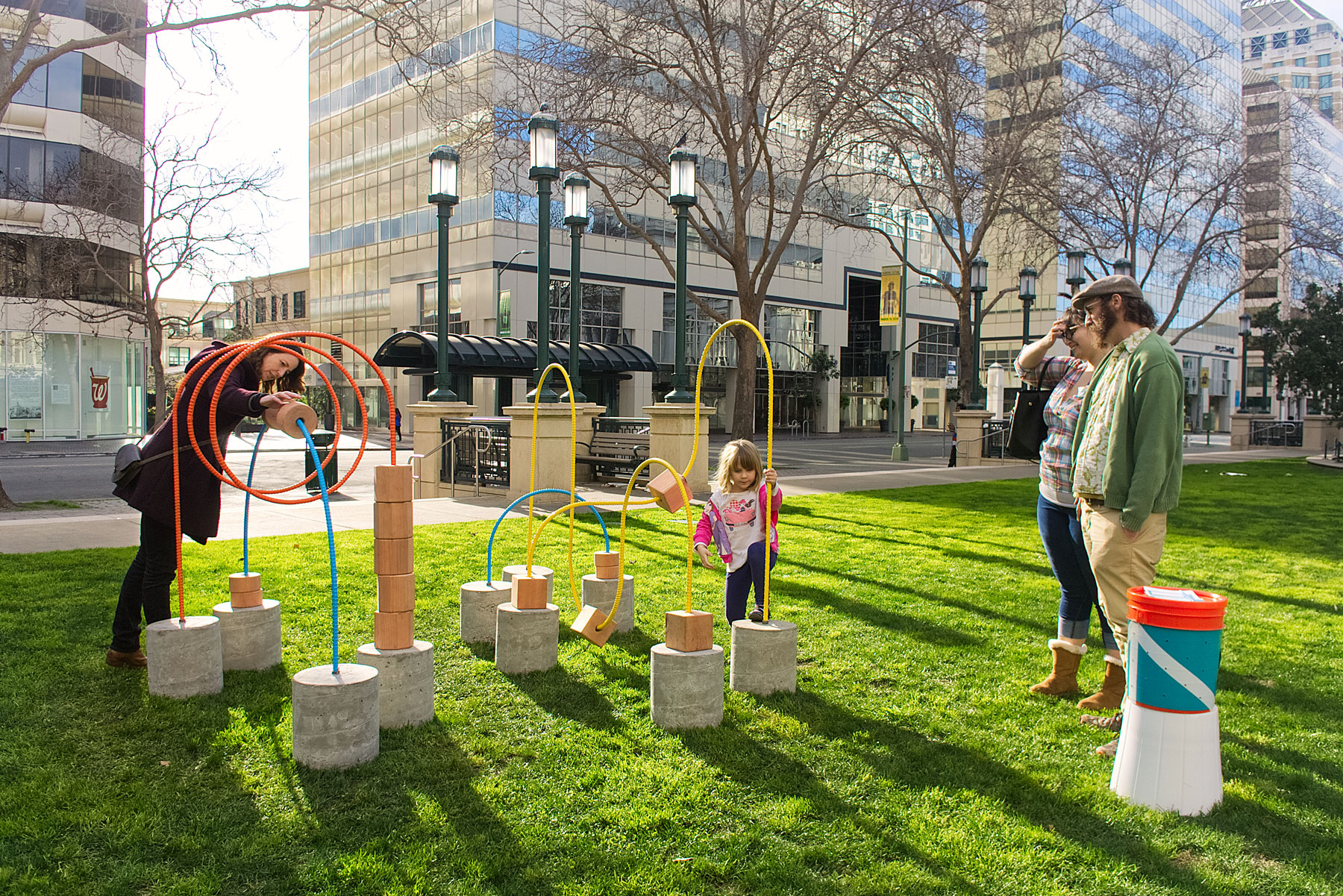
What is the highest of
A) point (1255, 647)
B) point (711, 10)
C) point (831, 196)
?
point (711, 10)

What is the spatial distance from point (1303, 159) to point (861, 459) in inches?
803

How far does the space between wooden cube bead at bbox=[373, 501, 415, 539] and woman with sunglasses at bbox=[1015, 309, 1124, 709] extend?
3330 millimetres

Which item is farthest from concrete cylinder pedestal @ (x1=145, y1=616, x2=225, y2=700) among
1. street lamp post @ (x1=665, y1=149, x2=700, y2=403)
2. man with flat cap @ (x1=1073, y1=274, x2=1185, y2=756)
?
street lamp post @ (x1=665, y1=149, x2=700, y2=403)

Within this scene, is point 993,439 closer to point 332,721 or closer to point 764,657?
point 764,657

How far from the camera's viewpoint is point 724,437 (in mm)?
46094

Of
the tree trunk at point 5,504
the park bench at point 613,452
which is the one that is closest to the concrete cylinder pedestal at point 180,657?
the park bench at point 613,452

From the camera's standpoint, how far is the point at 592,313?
4403 centimetres

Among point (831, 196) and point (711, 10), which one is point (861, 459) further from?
point (711, 10)

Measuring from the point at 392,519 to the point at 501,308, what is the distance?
3725 centimetres

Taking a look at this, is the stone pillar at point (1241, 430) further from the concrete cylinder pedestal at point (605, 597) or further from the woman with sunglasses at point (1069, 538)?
the concrete cylinder pedestal at point (605, 597)

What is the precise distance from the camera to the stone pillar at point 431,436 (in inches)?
621

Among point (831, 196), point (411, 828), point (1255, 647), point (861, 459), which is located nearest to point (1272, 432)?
point (861, 459)

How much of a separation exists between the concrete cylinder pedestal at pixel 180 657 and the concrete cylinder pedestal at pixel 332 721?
1018 mm

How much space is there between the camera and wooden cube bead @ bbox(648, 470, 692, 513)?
192 inches
